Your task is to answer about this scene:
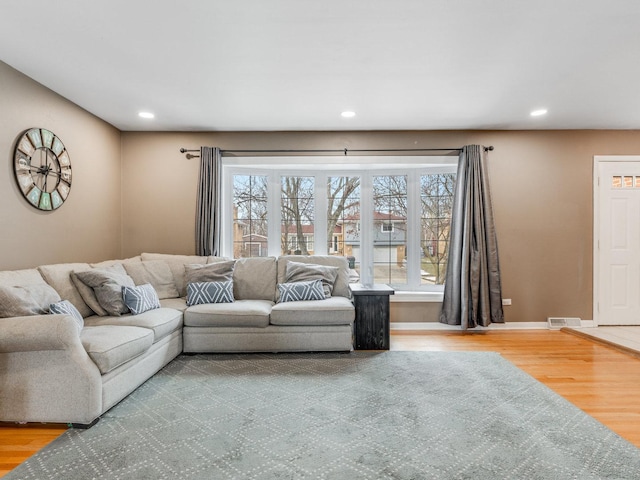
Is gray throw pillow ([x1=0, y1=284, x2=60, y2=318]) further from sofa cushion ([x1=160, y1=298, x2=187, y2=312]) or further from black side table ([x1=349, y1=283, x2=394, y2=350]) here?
black side table ([x1=349, y1=283, x2=394, y2=350])

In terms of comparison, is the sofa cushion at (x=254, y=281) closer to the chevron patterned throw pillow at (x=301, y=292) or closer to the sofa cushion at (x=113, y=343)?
the chevron patterned throw pillow at (x=301, y=292)

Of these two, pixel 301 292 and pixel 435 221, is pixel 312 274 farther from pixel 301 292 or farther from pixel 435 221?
pixel 435 221

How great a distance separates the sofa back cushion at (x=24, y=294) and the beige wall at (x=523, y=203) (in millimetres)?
1895

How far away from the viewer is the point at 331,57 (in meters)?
2.74

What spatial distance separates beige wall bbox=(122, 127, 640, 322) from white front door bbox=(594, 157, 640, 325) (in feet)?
0.39

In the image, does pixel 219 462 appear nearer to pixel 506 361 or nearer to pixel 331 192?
pixel 506 361

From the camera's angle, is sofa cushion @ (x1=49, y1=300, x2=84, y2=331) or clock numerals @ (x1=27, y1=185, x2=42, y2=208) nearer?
sofa cushion @ (x1=49, y1=300, x2=84, y2=331)

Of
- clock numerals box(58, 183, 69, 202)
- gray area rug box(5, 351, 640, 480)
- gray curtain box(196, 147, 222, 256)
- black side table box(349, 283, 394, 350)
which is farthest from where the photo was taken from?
gray curtain box(196, 147, 222, 256)

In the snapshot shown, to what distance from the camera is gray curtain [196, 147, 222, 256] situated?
4.52 m

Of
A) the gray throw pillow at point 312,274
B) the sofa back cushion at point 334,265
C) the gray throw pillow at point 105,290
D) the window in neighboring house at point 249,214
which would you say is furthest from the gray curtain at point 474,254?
the gray throw pillow at point 105,290

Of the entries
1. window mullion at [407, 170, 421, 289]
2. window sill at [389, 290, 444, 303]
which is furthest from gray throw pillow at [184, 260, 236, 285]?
window mullion at [407, 170, 421, 289]

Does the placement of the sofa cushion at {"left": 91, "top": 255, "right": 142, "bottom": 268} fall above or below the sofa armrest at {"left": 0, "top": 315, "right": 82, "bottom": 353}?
above

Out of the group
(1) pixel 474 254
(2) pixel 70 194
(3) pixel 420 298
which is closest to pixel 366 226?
(3) pixel 420 298

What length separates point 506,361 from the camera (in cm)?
343
